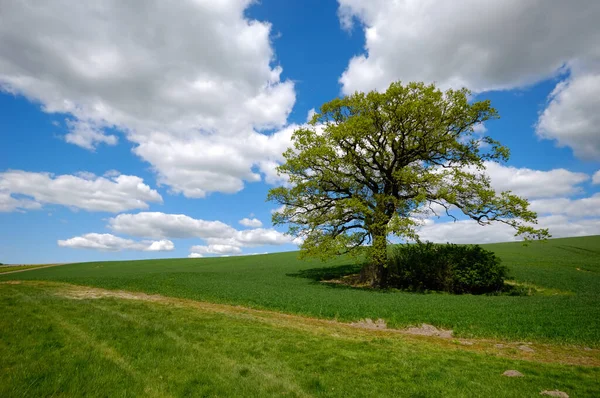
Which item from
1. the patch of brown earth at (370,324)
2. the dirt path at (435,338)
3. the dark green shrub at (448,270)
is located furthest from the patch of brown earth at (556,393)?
the dark green shrub at (448,270)

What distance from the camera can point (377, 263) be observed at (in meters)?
31.7

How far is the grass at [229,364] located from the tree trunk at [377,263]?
48.3 feet

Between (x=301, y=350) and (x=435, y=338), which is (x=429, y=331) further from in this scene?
(x=301, y=350)

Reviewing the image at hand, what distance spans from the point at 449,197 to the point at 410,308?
1287cm

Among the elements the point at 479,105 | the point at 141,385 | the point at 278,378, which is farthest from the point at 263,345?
the point at 479,105

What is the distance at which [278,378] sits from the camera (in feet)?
29.1

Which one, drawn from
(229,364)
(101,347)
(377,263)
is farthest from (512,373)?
(377,263)

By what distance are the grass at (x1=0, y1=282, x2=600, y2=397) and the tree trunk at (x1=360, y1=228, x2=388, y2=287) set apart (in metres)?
14.7

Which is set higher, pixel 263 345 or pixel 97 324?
pixel 97 324

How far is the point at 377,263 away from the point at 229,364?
79.5ft

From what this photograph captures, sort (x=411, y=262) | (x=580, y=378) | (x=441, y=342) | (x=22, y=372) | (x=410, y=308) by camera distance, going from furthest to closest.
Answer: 1. (x=411, y=262)
2. (x=410, y=308)
3. (x=441, y=342)
4. (x=580, y=378)
5. (x=22, y=372)

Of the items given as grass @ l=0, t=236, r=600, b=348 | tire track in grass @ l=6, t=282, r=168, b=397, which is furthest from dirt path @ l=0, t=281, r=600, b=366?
tire track in grass @ l=6, t=282, r=168, b=397

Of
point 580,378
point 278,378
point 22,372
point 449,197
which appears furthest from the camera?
point 449,197

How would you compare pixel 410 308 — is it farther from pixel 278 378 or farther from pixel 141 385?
pixel 141 385
